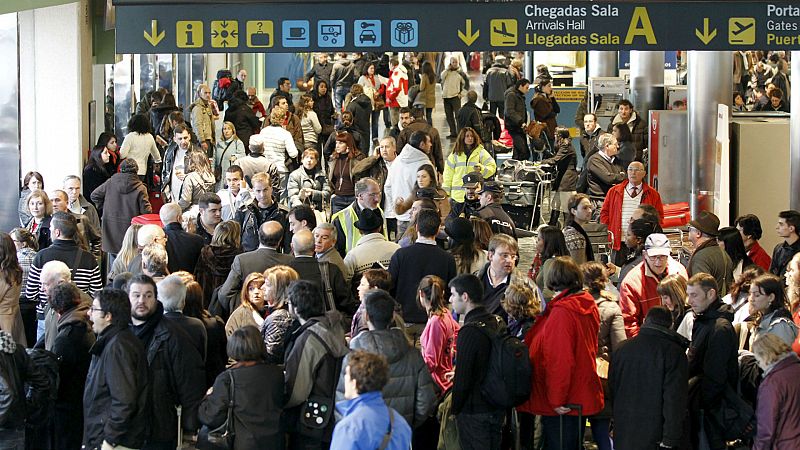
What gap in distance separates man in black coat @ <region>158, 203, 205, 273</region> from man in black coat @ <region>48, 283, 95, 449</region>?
2.29 meters

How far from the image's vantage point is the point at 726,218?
1736cm

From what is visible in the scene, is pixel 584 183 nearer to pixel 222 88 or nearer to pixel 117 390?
pixel 117 390

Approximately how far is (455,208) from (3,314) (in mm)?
4743

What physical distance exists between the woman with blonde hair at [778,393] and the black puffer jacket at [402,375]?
1.98 metres

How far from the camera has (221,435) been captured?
8227 mm

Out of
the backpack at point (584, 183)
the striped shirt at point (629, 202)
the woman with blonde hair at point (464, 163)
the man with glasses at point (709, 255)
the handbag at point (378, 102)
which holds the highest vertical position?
the handbag at point (378, 102)

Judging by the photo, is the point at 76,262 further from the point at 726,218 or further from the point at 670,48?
the point at 726,218

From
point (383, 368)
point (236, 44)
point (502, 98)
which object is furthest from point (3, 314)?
point (502, 98)

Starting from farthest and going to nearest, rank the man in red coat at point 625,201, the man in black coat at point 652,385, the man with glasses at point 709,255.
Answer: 1. the man in red coat at point 625,201
2. the man with glasses at point 709,255
3. the man in black coat at point 652,385

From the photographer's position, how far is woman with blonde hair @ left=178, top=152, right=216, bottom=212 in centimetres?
1473

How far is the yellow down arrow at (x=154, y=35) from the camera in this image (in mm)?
12047

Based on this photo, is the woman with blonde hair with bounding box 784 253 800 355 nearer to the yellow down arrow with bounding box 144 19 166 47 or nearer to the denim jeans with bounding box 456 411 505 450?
the denim jeans with bounding box 456 411 505 450

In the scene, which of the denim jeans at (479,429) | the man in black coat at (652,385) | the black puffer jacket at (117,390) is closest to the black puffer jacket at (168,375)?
the black puffer jacket at (117,390)

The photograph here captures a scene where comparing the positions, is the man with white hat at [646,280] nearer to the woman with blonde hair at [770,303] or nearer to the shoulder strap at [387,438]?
the woman with blonde hair at [770,303]
